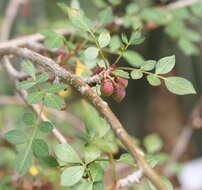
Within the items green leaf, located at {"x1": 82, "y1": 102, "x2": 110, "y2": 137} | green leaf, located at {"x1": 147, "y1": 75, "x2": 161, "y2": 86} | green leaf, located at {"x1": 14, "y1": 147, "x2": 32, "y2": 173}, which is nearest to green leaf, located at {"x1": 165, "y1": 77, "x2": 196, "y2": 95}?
green leaf, located at {"x1": 147, "y1": 75, "x2": 161, "y2": 86}

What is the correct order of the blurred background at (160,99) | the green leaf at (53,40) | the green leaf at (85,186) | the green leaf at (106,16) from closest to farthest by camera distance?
the green leaf at (85,186) < the green leaf at (53,40) < the green leaf at (106,16) < the blurred background at (160,99)

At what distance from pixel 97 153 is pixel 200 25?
6.89ft

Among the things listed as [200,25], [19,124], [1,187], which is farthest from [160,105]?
[1,187]

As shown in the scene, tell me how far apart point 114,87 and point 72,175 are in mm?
131

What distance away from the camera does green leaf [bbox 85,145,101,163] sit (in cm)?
57

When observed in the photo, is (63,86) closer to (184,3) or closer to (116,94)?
(116,94)

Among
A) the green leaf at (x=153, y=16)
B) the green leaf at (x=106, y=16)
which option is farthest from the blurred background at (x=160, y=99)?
the green leaf at (x=106, y=16)

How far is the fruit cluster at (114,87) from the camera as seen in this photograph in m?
0.53

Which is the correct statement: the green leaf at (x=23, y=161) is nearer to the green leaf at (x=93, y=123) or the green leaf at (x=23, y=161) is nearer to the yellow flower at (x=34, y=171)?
the green leaf at (x=93, y=123)

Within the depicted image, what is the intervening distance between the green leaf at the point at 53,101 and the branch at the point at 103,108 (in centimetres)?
4

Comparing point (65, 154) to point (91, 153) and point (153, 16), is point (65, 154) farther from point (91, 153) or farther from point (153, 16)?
point (153, 16)

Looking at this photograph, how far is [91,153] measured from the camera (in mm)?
578

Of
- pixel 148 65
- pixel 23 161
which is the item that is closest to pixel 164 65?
pixel 148 65

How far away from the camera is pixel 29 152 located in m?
0.60
